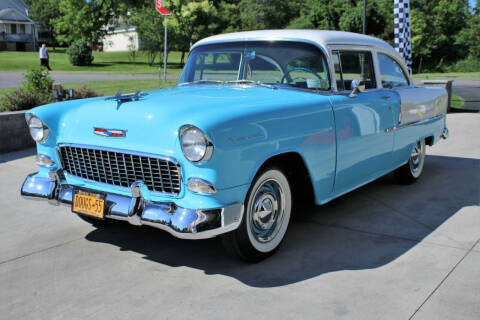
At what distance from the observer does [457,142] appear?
9.00m

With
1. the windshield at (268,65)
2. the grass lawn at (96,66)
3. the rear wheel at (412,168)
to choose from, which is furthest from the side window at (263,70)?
the grass lawn at (96,66)

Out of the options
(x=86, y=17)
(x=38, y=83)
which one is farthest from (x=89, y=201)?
(x=86, y=17)

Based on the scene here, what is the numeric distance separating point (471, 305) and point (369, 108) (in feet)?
7.08

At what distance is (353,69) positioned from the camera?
16.0 ft

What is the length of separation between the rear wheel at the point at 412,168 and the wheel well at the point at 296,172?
217 centimetres

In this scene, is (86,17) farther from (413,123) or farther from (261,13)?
(413,123)

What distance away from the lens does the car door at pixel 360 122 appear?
4.41 meters

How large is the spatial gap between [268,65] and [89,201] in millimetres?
2012

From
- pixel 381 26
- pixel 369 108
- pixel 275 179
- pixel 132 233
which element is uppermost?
pixel 381 26

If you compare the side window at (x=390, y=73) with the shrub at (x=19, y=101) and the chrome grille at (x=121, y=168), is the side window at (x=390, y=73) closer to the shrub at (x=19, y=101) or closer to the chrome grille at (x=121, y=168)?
the chrome grille at (x=121, y=168)

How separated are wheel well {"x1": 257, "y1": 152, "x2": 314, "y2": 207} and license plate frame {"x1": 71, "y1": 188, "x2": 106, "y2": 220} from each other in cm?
126

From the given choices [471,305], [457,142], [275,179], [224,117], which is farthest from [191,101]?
[457,142]

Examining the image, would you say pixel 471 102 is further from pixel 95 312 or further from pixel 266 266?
pixel 95 312

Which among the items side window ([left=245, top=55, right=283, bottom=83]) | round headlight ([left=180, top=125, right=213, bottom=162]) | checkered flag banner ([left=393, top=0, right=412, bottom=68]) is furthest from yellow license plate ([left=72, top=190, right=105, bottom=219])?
checkered flag banner ([left=393, top=0, right=412, bottom=68])
